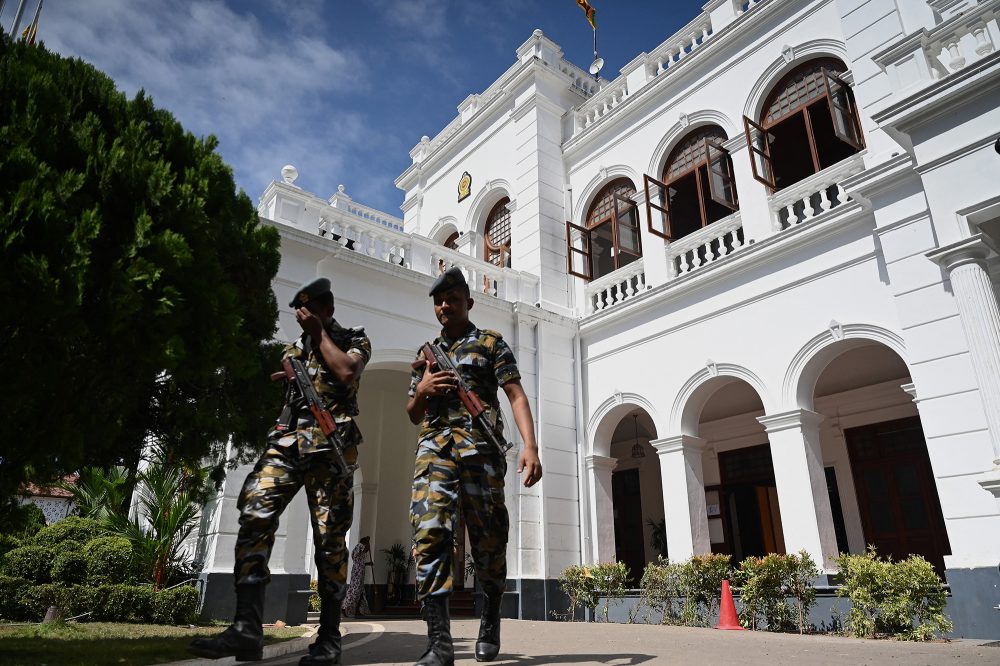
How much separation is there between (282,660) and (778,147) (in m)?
11.7

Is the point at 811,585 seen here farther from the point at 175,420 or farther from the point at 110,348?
A: the point at 110,348

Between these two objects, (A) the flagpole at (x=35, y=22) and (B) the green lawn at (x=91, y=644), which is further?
(A) the flagpole at (x=35, y=22)

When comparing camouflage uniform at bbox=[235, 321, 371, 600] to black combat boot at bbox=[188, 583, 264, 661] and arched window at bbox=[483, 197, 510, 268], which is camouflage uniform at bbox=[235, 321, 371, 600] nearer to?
black combat boot at bbox=[188, 583, 264, 661]

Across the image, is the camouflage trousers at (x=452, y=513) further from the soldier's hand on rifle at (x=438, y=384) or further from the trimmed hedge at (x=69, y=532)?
the trimmed hedge at (x=69, y=532)

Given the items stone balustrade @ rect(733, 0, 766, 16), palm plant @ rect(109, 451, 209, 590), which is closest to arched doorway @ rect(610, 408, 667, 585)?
stone balustrade @ rect(733, 0, 766, 16)

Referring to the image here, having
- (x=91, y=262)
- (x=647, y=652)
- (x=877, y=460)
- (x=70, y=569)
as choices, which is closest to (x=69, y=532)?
(x=70, y=569)

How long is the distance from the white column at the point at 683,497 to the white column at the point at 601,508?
1370mm

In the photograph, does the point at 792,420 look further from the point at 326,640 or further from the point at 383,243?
the point at 326,640

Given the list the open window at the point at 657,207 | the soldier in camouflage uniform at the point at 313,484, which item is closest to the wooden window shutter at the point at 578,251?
the open window at the point at 657,207

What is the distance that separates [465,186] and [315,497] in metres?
13.7

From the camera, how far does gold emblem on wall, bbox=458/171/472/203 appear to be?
16.3 m

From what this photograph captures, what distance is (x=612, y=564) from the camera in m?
10.6

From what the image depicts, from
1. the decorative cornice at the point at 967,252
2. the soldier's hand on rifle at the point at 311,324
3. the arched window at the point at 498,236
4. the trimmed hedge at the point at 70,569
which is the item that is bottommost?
the trimmed hedge at the point at 70,569

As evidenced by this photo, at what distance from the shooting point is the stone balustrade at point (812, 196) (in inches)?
371
